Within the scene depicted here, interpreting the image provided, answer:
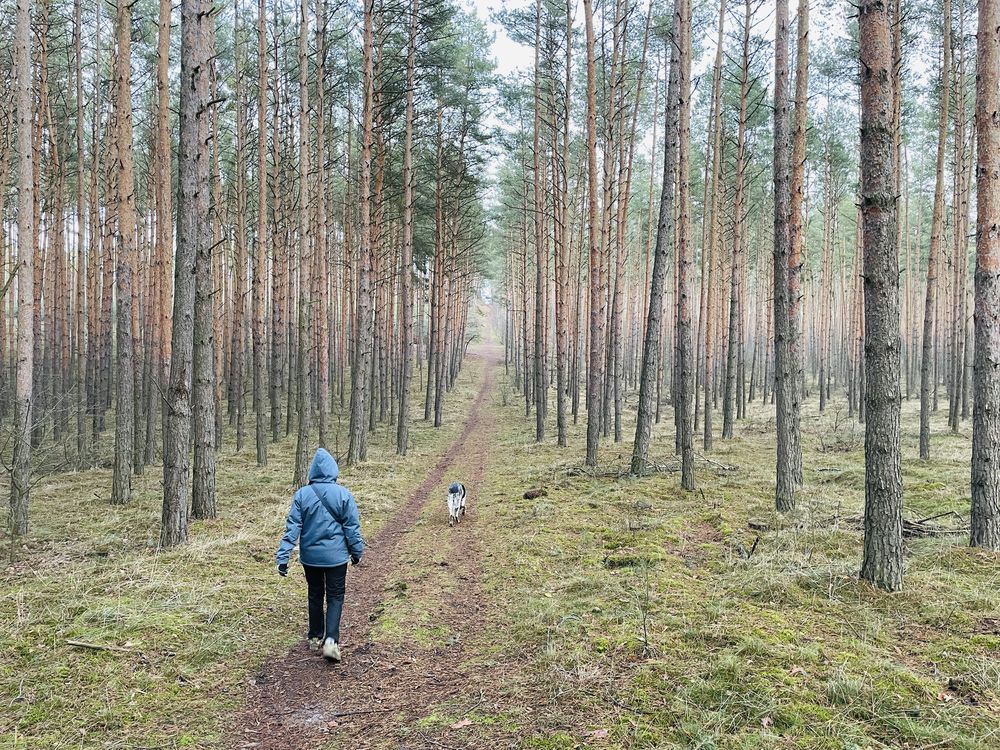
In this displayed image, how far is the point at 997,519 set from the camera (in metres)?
6.58

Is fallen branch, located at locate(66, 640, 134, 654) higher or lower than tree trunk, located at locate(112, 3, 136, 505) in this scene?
lower

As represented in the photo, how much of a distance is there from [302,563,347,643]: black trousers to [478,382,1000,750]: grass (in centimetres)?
165

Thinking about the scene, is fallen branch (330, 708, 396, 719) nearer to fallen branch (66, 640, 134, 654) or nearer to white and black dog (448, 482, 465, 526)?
fallen branch (66, 640, 134, 654)

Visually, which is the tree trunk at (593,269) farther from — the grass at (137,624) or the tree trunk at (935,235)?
the tree trunk at (935,235)

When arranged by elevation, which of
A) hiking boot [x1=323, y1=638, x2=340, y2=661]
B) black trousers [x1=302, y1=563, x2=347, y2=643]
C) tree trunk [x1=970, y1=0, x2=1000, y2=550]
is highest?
tree trunk [x1=970, y1=0, x2=1000, y2=550]

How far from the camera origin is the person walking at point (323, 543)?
5148 millimetres

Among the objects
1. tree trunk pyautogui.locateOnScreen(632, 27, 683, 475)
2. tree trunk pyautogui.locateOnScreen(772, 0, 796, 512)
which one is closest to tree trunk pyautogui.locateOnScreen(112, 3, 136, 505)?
tree trunk pyautogui.locateOnScreen(632, 27, 683, 475)

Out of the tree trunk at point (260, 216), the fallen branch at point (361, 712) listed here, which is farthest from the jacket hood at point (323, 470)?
the tree trunk at point (260, 216)

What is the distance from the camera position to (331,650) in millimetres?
4988

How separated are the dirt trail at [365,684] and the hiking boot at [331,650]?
0.25ft

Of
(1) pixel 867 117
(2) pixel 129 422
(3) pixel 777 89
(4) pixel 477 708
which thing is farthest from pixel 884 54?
(2) pixel 129 422

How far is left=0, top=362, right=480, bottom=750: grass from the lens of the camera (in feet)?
13.1

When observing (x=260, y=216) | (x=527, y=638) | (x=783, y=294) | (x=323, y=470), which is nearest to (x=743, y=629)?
(x=527, y=638)

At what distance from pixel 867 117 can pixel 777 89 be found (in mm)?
5012
